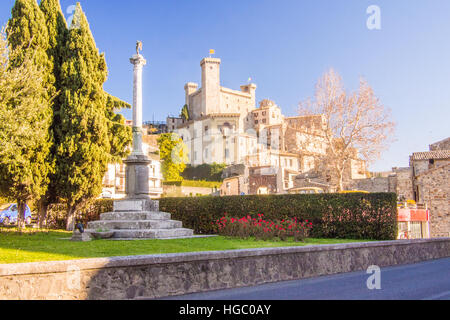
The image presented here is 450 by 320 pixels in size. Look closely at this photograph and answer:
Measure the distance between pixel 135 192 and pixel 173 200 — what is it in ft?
12.8

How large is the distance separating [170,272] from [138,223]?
8.17 m

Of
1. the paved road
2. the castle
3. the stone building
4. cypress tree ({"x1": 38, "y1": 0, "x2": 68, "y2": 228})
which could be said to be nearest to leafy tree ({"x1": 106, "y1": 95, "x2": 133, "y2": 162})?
cypress tree ({"x1": 38, "y1": 0, "x2": 68, "y2": 228})

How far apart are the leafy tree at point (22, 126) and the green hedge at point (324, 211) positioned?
25.9ft

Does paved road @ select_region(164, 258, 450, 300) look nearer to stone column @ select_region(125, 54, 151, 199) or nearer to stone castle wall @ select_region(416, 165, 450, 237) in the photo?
stone column @ select_region(125, 54, 151, 199)

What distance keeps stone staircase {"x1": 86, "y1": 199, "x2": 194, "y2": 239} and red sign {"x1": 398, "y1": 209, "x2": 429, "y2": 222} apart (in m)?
16.9

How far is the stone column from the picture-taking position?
59.2 ft

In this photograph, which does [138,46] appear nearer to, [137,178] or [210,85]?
[137,178]

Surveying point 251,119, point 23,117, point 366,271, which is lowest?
point 366,271

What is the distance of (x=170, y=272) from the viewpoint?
27.2ft

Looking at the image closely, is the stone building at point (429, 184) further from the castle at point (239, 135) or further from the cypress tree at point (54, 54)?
the cypress tree at point (54, 54)

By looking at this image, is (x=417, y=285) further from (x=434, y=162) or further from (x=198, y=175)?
(x=198, y=175)

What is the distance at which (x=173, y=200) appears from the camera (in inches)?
852

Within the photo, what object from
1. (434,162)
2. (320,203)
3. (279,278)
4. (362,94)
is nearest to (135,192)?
(320,203)

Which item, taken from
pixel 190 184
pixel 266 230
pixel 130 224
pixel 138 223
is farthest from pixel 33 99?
pixel 190 184
